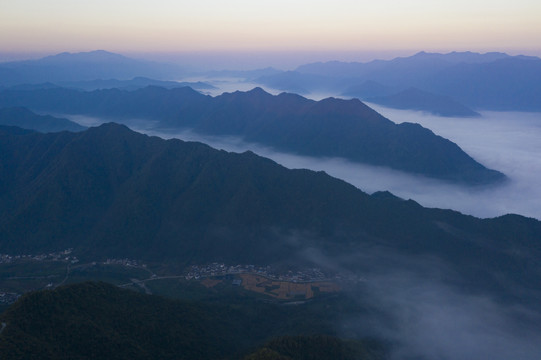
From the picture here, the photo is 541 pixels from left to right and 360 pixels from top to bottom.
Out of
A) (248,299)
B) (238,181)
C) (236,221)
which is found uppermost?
(238,181)

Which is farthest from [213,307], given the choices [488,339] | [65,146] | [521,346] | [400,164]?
[400,164]

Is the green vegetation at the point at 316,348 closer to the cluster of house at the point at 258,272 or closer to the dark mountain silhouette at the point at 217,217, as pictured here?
the cluster of house at the point at 258,272

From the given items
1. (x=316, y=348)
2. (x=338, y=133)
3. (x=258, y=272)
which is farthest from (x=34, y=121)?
(x=316, y=348)

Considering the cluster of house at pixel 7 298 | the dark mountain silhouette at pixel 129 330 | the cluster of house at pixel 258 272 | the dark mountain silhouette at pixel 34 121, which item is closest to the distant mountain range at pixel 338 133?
the dark mountain silhouette at pixel 34 121

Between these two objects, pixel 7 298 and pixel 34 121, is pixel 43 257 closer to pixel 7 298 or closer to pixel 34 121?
pixel 7 298

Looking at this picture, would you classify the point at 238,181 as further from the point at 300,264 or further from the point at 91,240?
the point at 91,240

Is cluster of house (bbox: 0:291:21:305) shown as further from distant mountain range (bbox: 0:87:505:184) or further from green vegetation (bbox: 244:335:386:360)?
distant mountain range (bbox: 0:87:505:184)
